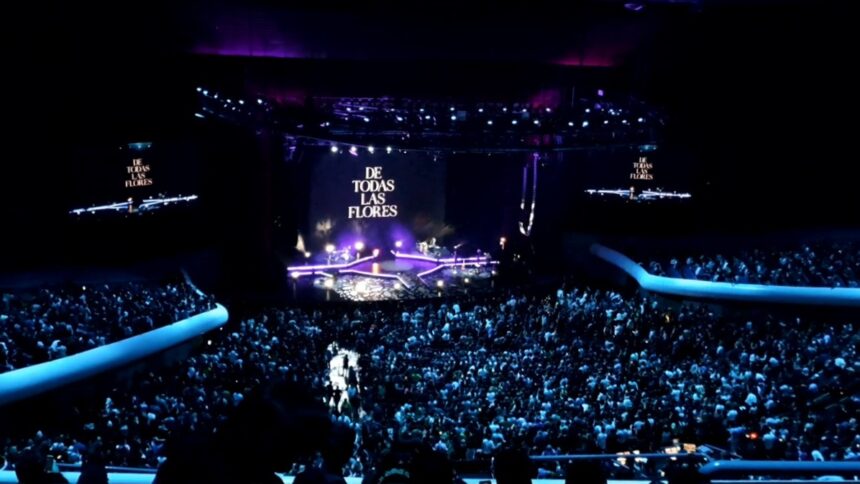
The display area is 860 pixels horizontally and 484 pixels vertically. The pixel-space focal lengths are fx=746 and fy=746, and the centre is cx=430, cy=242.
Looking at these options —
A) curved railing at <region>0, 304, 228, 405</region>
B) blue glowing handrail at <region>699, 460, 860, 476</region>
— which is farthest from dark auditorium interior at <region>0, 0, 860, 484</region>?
blue glowing handrail at <region>699, 460, 860, 476</region>

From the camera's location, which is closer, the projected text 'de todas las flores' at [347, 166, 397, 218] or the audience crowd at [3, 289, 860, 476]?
the audience crowd at [3, 289, 860, 476]

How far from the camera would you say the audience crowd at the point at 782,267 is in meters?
17.2

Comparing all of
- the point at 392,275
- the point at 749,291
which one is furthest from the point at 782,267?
the point at 392,275

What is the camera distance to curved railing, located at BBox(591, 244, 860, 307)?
657 inches

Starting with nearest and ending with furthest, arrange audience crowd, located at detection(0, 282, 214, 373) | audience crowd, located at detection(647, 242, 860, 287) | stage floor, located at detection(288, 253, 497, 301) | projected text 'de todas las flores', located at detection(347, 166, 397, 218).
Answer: audience crowd, located at detection(0, 282, 214, 373)
audience crowd, located at detection(647, 242, 860, 287)
stage floor, located at detection(288, 253, 497, 301)
projected text 'de todas las flores', located at detection(347, 166, 397, 218)

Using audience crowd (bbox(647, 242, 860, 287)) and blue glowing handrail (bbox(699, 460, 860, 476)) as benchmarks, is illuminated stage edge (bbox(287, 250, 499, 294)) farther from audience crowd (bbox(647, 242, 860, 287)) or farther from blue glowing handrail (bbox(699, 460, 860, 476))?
blue glowing handrail (bbox(699, 460, 860, 476))

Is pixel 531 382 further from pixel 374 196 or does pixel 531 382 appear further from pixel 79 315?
pixel 374 196

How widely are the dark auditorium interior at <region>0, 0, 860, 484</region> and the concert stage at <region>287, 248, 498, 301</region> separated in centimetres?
13

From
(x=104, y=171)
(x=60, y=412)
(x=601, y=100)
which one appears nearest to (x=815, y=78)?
(x=601, y=100)

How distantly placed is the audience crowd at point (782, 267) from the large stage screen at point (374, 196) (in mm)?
7762

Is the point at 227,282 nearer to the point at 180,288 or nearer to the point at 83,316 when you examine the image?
the point at 180,288

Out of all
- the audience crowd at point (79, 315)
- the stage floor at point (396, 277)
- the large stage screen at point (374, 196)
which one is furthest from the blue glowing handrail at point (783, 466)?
the large stage screen at point (374, 196)

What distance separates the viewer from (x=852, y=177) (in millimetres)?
21406

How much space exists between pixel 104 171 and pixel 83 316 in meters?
5.60
